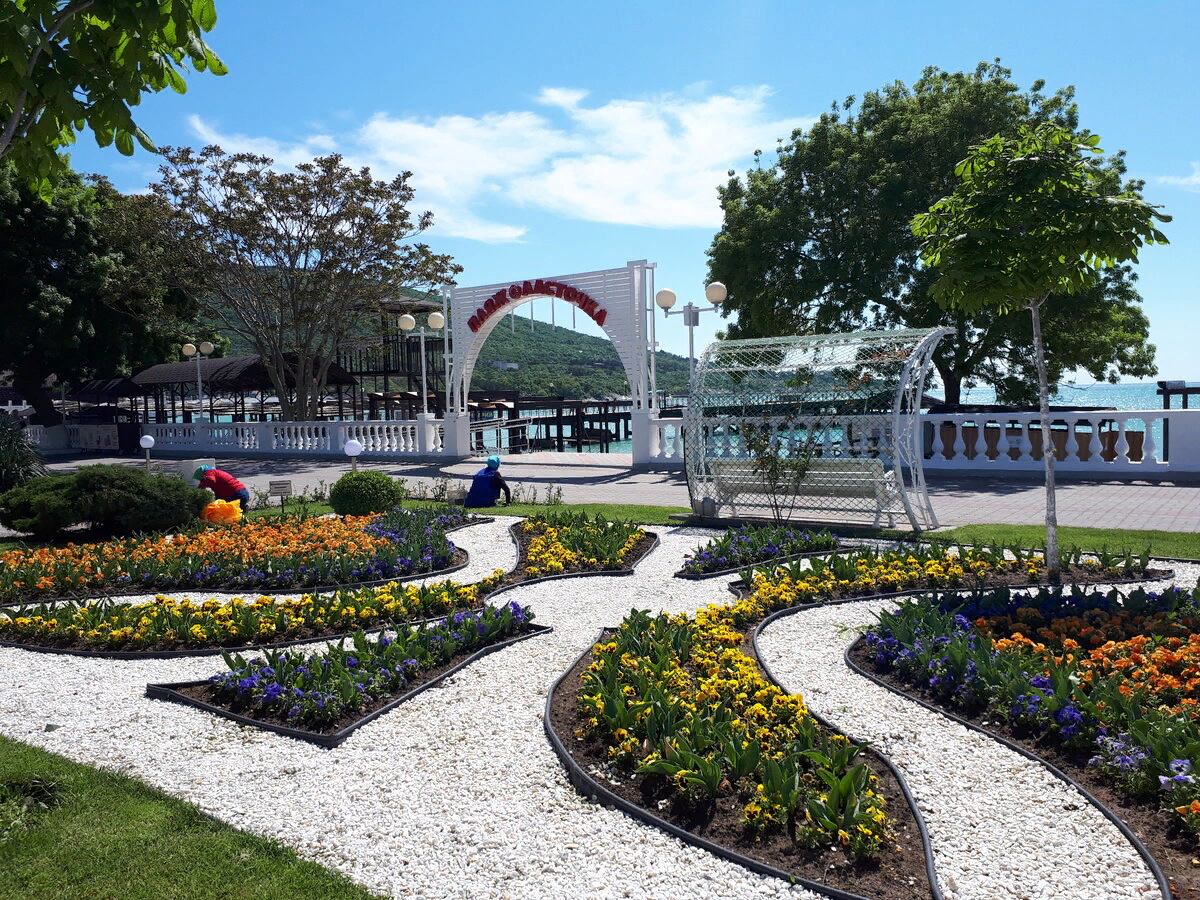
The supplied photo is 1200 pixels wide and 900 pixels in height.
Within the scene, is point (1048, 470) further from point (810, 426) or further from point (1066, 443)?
point (1066, 443)

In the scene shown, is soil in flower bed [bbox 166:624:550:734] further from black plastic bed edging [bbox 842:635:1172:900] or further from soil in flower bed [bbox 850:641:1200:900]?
soil in flower bed [bbox 850:641:1200:900]

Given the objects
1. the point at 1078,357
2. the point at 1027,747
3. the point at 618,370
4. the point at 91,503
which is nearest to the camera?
the point at 1027,747

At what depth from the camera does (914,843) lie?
3.88m

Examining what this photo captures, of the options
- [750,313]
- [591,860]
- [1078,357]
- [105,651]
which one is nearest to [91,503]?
[105,651]

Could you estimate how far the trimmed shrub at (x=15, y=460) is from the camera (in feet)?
54.3

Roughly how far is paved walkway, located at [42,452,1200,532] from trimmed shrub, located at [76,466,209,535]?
218 inches

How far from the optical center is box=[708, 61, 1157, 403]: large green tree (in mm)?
20797

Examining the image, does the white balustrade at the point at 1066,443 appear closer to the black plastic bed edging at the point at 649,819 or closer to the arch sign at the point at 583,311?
the arch sign at the point at 583,311

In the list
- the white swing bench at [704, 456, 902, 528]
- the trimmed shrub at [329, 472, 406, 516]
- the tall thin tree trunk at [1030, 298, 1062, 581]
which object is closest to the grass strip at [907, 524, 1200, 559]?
the white swing bench at [704, 456, 902, 528]

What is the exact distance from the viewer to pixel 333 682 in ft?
18.5

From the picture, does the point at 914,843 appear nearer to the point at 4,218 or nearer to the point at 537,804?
the point at 537,804

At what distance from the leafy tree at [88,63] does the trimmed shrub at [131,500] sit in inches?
319

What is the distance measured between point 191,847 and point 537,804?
4.90 ft

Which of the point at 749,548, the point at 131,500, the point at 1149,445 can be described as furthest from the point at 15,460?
the point at 1149,445
